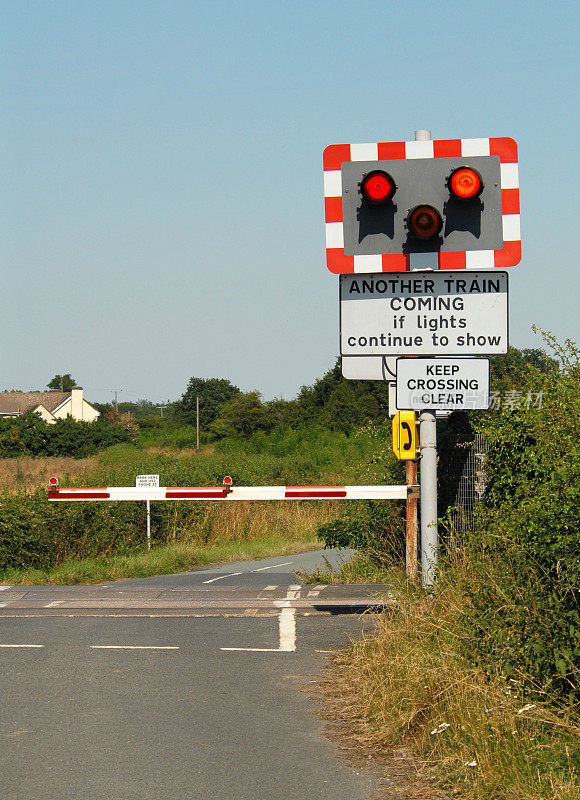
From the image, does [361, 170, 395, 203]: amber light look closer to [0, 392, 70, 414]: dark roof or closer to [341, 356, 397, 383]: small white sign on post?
[341, 356, 397, 383]: small white sign on post

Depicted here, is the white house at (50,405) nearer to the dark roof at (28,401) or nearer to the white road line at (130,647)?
the dark roof at (28,401)

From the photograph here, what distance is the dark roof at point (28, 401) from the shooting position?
132 metres

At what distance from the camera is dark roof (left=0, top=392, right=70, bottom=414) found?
132 m

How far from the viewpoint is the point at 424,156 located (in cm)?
720

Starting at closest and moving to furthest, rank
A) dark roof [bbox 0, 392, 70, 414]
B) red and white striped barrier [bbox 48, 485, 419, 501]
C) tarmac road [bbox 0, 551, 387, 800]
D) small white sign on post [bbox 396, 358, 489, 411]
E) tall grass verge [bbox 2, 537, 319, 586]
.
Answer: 1. tarmac road [bbox 0, 551, 387, 800]
2. small white sign on post [bbox 396, 358, 489, 411]
3. red and white striped barrier [bbox 48, 485, 419, 501]
4. tall grass verge [bbox 2, 537, 319, 586]
5. dark roof [bbox 0, 392, 70, 414]

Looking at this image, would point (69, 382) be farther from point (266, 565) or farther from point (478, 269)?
point (478, 269)

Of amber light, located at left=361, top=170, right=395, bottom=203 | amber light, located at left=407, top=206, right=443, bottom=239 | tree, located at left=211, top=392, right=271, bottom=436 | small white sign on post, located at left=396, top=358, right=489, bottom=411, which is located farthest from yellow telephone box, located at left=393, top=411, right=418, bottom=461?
tree, located at left=211, top=392, right=271, bottom=436

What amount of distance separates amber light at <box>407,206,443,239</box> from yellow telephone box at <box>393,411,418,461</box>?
2.41m

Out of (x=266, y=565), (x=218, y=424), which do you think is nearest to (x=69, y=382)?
(x=218, y=424)

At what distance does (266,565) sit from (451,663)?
1595cm

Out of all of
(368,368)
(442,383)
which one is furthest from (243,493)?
(442,383)

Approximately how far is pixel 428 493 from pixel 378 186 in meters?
2.27

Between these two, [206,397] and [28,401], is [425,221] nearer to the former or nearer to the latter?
[206,397]

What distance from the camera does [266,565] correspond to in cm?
2144
